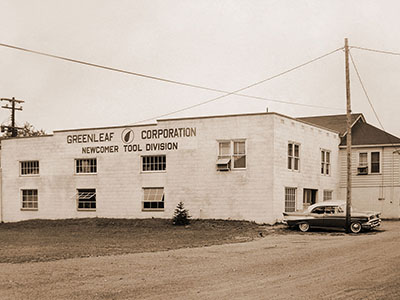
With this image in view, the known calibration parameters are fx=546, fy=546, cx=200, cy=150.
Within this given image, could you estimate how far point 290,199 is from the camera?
33094 mm

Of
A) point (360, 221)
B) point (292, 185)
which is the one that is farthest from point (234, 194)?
point (360, 221)

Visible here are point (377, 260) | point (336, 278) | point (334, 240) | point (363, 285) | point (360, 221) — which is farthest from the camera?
point (360, 221)

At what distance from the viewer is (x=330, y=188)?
125 feet

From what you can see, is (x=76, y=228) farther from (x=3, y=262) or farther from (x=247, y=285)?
(x=247, y=285)

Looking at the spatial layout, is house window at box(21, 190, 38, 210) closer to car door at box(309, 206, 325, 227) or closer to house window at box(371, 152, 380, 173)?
car door at box(309, 206, 325, 227)

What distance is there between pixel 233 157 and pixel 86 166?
35.3 feet

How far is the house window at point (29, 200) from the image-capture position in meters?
38.5

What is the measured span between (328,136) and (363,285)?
89.8 ft

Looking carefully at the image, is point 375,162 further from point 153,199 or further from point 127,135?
point 127,135

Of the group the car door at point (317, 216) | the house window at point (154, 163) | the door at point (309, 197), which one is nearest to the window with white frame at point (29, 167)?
the house window at point (154, 163)

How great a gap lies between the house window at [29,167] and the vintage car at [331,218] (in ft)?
63.6

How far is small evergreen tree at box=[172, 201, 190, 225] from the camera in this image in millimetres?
31672

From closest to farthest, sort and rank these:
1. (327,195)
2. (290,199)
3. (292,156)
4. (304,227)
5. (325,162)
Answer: (304,227)
(290,199)
(292,156)
(325,162)
(327,195)

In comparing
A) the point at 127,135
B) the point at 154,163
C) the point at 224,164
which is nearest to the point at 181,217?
the point at 224,164
